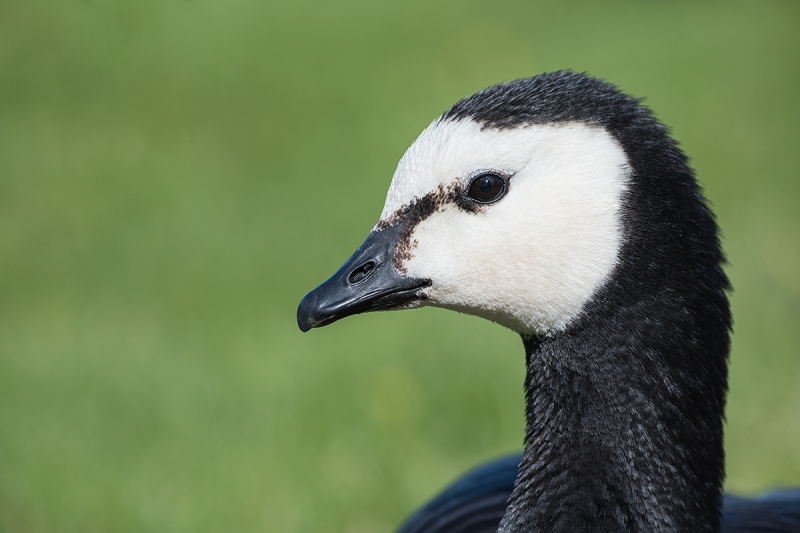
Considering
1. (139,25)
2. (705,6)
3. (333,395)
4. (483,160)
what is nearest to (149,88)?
(139,25)

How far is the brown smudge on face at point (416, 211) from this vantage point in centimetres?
204

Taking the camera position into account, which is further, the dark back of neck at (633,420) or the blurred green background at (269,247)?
the blurred green background at (269,247)

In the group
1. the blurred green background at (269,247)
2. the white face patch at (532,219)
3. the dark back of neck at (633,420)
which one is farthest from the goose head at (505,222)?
the blurred green background at (269,247)

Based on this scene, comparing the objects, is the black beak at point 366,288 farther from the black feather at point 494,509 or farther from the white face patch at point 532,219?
the black feather at point 494,509

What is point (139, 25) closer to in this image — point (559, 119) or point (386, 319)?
point (386, 319)

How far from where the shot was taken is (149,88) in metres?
7.79

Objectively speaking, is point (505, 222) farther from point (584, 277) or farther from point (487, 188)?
point (584, 277)

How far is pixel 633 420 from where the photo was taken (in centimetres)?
204

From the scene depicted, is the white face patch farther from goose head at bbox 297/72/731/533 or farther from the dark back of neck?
the dark back of neck

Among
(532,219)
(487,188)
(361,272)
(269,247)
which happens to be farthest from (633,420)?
(269,247)

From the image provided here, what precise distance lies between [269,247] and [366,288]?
3920 mm

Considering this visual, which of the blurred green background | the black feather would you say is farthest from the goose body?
the blurred green background

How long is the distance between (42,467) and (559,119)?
2869 mm

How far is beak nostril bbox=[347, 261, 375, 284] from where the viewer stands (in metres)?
2.15
